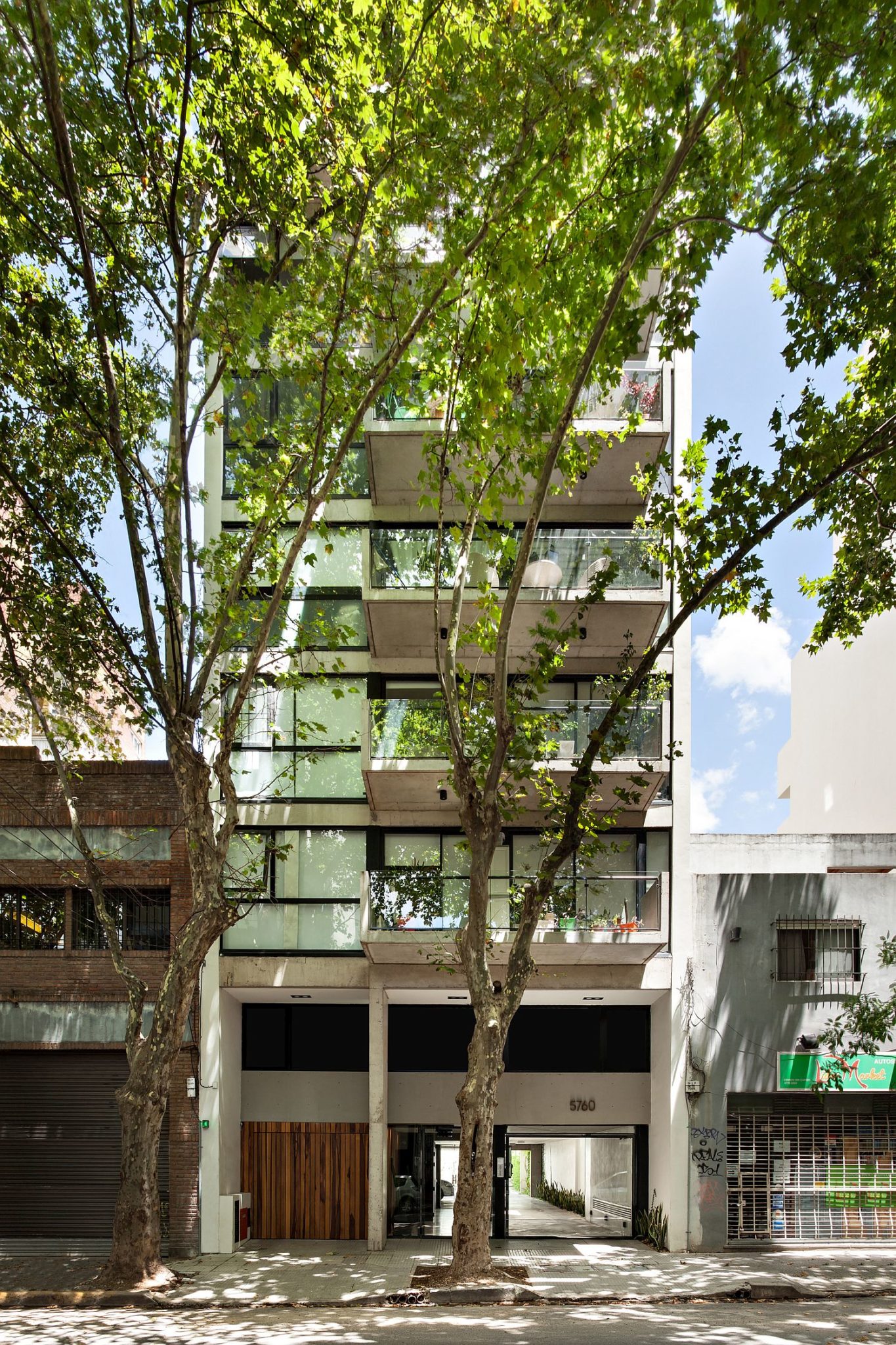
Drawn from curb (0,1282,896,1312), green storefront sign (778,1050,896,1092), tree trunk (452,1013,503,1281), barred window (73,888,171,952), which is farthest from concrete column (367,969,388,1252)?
green storefront sign (778,1050,896,1092)

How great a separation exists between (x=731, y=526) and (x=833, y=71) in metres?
4.41

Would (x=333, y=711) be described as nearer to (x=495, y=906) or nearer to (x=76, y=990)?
(x=495, y=906)

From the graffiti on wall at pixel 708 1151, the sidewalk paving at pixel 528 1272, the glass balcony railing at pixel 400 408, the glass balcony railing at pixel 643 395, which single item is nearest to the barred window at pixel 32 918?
the sidewalk paving at pixel 528 1272

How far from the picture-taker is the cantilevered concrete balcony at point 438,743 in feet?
55.8

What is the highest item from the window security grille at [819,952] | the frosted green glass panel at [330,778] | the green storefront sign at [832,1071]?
the frosted green glass panel at [330,778]

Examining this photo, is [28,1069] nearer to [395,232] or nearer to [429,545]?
[429,545]

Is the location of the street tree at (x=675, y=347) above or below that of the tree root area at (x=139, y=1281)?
above

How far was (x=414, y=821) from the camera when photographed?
1852cm

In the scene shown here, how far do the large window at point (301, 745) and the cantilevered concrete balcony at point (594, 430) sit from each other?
3498mm

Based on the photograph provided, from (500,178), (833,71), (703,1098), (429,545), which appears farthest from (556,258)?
(703,1098)

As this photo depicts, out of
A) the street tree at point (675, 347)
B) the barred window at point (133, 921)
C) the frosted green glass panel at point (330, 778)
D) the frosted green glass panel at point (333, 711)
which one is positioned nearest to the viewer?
the street tree at point (675, 347)

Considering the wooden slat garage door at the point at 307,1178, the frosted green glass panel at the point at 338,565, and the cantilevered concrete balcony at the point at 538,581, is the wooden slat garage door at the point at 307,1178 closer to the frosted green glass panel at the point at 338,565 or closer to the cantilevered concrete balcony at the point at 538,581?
the cantilevered concrete balcony at the point at 538,581

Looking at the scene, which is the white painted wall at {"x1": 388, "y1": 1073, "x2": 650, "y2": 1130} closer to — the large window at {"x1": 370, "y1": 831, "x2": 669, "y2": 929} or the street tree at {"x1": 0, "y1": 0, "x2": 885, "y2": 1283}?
the large window at {"x1": 370, "y1": 831, "x2": 669, "y2": 929}

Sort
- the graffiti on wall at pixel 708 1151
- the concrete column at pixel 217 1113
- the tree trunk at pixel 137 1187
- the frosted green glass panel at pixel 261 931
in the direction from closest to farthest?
1. the tree trunk at pixel 137 1187
2. the concrete column at pixel 217 1113
3. the graffiti on wall at pixel 708 1151
4. the frosted green glass panel at pixel 261 931
